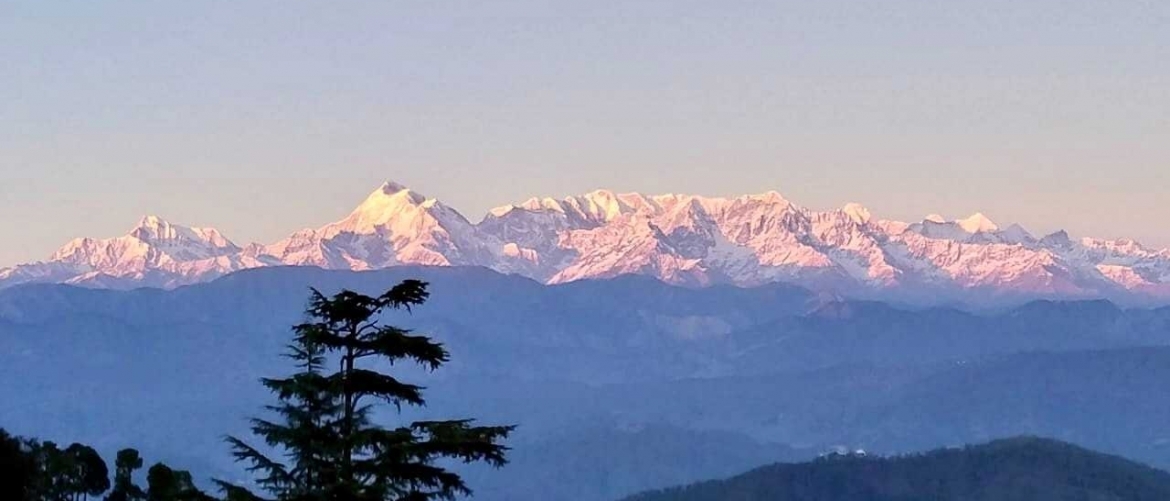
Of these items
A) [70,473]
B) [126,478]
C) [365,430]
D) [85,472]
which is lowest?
[365,430]

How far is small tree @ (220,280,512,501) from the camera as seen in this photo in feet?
104

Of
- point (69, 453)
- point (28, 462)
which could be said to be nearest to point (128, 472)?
point (69, 453)

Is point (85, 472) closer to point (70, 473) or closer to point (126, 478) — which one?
point (70, 473)

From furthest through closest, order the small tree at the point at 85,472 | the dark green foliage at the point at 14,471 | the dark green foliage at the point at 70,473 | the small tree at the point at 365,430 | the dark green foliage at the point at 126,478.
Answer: the small tree at the point at 85,472
the dark green foliage at the point at 126,478
the dark green foliage at the point at 70,473
the dark green foliage at the point at 14,471
the small tree at the point at 365,430

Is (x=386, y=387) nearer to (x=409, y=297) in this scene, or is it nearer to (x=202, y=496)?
(x=409, y=297)

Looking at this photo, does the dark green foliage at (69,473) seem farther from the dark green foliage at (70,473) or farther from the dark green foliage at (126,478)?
the dark green foliage at (126,478)

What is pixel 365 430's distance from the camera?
32156 millimetres

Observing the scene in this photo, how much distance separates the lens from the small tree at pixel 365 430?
3162 centimetres

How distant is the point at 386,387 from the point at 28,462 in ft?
61.1

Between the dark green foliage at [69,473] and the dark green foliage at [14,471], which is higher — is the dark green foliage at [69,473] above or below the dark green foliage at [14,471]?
above

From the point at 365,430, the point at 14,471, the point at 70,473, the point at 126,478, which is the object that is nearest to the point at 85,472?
the point at 70,473

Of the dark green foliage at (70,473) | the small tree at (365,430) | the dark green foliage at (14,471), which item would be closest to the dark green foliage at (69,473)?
the dark green foliage at (70,473)

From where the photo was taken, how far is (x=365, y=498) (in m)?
30.9

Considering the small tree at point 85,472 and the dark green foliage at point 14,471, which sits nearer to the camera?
the dark green foliage at point 14,471
